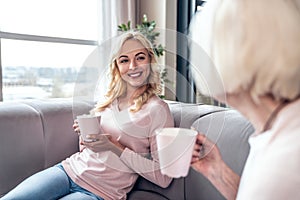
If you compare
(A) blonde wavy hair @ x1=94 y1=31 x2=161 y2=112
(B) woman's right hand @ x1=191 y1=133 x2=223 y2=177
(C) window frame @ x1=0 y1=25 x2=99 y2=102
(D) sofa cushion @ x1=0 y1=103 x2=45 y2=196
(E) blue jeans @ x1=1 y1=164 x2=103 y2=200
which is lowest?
(E) blue jeans @ x1=1 y1=164 x2=103 y2=200

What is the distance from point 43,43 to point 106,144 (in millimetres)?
1648

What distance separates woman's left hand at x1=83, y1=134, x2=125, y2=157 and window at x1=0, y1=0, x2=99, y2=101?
1.15 m

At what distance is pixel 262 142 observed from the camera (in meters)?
0.46

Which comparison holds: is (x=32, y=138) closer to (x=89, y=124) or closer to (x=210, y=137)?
(x=89, y=124)

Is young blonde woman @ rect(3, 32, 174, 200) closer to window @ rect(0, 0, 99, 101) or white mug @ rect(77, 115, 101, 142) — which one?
white mug @ rect(77, 115, 101, 142)

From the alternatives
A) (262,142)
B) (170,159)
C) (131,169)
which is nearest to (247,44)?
(262,142)

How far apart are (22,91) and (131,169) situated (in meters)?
1.61

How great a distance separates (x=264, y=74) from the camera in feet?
1.35

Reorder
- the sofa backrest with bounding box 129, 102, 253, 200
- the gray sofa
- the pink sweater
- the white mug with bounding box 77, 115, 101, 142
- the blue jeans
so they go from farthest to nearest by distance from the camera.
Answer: the gray sofa
the blue jeans
the white mug with bounding box 77, 115, 101, 142
the pink sweater
the sofa backrest with bounding box 129, 102, 253, 200

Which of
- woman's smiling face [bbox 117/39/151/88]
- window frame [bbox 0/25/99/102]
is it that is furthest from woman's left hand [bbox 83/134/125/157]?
window frame [bbox 0/25/99/102]

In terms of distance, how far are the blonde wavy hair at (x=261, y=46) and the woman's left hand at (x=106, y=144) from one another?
651 millimetres

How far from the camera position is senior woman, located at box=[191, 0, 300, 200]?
40 cm

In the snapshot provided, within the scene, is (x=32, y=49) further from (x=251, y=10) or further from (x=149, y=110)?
(x=251, y=10)

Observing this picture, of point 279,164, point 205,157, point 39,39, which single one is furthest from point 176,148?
point 39,39
